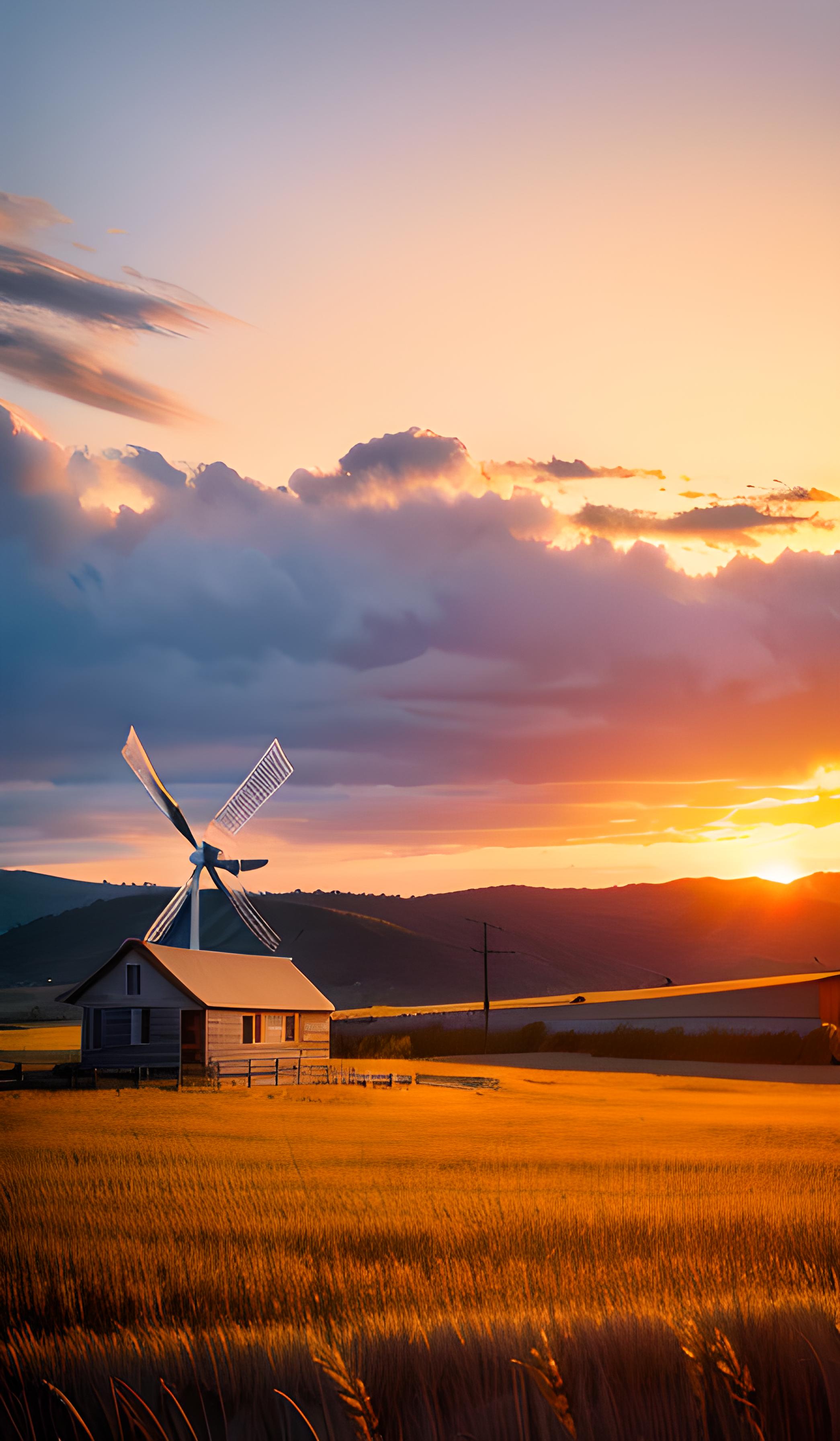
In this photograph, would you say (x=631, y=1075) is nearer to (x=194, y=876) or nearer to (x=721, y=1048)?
(x=721, y=1048)

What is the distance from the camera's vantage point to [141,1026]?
175ft

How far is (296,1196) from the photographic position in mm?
16797

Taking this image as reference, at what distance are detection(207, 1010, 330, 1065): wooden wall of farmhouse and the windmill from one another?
4.51 metres

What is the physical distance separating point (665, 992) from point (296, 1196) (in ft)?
296

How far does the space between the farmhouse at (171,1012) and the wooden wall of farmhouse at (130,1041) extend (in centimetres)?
3

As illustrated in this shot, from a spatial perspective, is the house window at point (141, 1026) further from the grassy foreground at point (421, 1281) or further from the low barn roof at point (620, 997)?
the low barn roof at point (620, 997)

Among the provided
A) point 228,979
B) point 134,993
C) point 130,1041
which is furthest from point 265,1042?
point 134,993

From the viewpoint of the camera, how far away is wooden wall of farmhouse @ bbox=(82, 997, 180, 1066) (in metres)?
52.7

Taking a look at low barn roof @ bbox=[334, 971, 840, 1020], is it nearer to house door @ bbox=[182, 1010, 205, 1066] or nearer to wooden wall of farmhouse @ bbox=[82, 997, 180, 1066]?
house door @ bbox=[182, 1010, 205, 1066]

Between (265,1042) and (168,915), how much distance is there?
1259cm

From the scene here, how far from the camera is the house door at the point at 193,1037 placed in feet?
175

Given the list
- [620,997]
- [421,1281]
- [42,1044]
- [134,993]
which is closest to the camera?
[421,1281]

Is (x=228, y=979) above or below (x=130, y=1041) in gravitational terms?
above

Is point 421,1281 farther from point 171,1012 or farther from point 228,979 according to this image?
point 228,979
